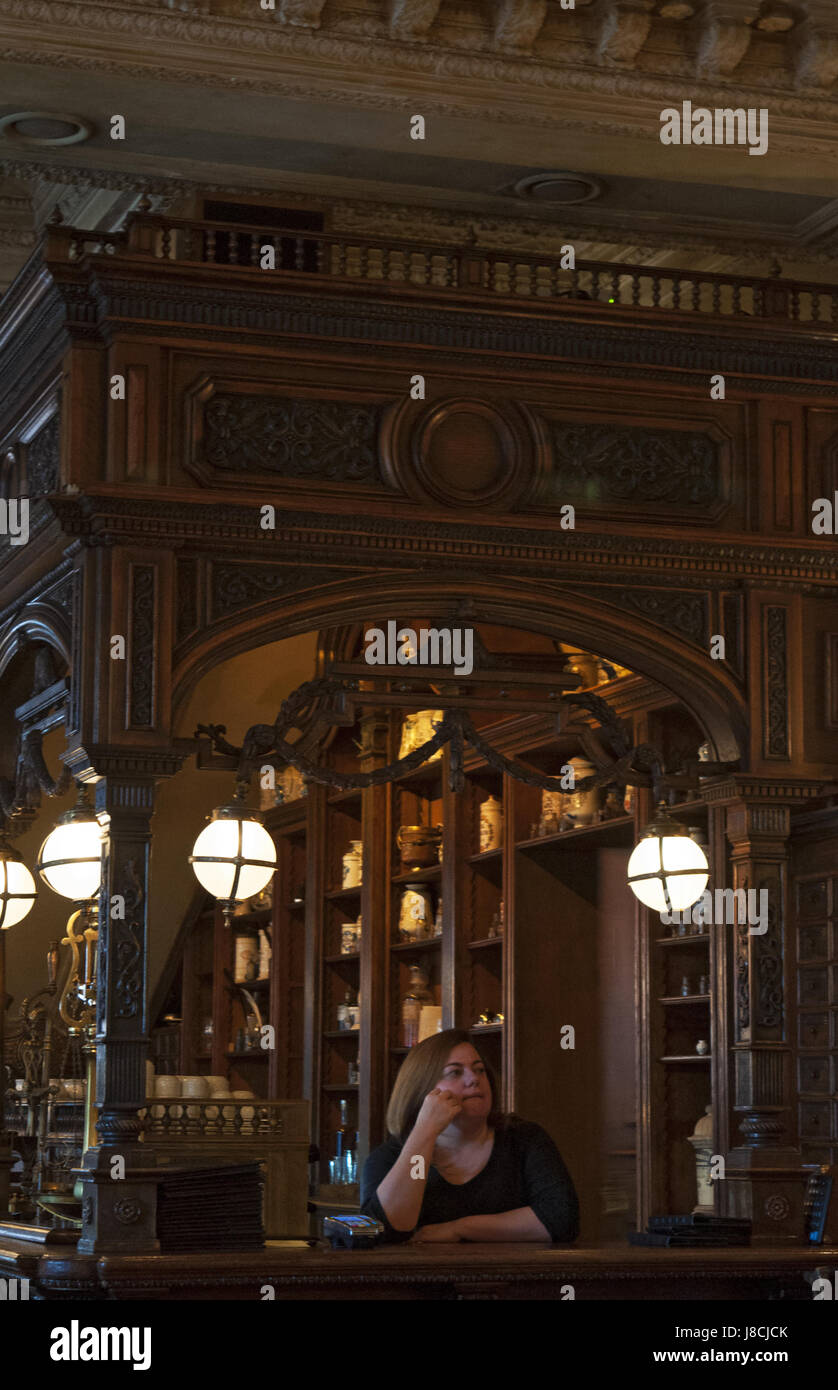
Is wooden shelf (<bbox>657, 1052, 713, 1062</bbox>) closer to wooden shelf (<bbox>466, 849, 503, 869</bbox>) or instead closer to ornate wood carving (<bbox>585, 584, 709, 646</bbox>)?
wooden shelf (<bbox>466, 849, 503, 869</bbox>)

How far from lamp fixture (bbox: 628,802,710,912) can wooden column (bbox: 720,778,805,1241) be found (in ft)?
0.73

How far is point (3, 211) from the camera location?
9.43 m

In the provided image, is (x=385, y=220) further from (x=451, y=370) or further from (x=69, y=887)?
(x=69, y=887)

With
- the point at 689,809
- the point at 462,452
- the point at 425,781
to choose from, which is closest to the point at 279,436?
the point at 462,452

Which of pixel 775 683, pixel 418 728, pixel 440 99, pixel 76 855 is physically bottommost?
pixel 76 855

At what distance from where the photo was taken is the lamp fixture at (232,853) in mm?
5969

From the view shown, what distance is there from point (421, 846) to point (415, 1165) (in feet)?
13.6

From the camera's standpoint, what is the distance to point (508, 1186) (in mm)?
5773

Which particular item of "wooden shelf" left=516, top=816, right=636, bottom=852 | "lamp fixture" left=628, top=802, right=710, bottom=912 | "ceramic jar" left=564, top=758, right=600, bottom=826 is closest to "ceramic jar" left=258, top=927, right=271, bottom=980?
"wooden shelf" left=516, top=816, right=636, bottom=852

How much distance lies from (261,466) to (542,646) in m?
3.31

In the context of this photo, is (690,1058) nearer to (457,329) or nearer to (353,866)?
(457,329)

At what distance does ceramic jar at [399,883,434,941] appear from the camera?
379 inches

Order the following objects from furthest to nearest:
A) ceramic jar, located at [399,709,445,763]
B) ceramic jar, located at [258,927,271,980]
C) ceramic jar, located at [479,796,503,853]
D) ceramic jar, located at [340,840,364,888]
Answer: ceramic jar, located at [258,927,271,980], ceramic jar, located at [340,840,364,888], ceramic jar, located at [399,709,445,763], ceramic jar, located at [479,796,503,853]
